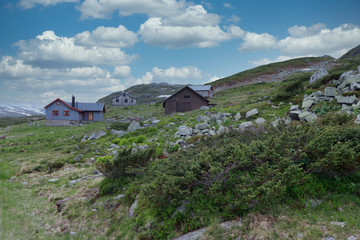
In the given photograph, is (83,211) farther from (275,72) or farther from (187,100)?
(275,72)

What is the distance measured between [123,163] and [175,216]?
501 centimetres

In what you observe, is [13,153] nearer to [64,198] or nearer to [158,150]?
[64,198]

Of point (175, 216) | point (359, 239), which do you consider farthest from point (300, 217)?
point (175, 216)

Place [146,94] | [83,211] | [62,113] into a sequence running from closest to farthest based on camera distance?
[83,211] → [62,113] → [146,94]

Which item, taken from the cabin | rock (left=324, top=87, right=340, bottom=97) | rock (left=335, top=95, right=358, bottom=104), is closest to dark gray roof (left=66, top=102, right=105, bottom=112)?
the cabin

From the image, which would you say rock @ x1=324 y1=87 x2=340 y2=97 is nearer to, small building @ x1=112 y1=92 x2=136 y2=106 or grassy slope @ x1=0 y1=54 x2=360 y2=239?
grassy slope @ x1=0 y1=54 x2=360 y2=239

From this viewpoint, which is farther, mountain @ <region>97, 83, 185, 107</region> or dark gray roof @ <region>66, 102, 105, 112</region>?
mountain @ <region>97, 83, 185, 107</region>

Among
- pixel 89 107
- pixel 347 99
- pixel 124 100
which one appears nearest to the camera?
pixel 347 99

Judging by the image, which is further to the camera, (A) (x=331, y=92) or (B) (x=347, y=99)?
(A) (x=331, y=92)

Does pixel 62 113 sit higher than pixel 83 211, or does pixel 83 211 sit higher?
pixel 62 113

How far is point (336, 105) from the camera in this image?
14555 mm

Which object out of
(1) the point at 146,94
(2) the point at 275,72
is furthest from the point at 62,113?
(1) the point at 146,94

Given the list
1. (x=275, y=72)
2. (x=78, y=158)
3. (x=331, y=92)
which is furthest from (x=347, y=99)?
(x=275, y=72)

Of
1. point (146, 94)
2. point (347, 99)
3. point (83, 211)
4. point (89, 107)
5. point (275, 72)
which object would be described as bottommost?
point (83, 211)
